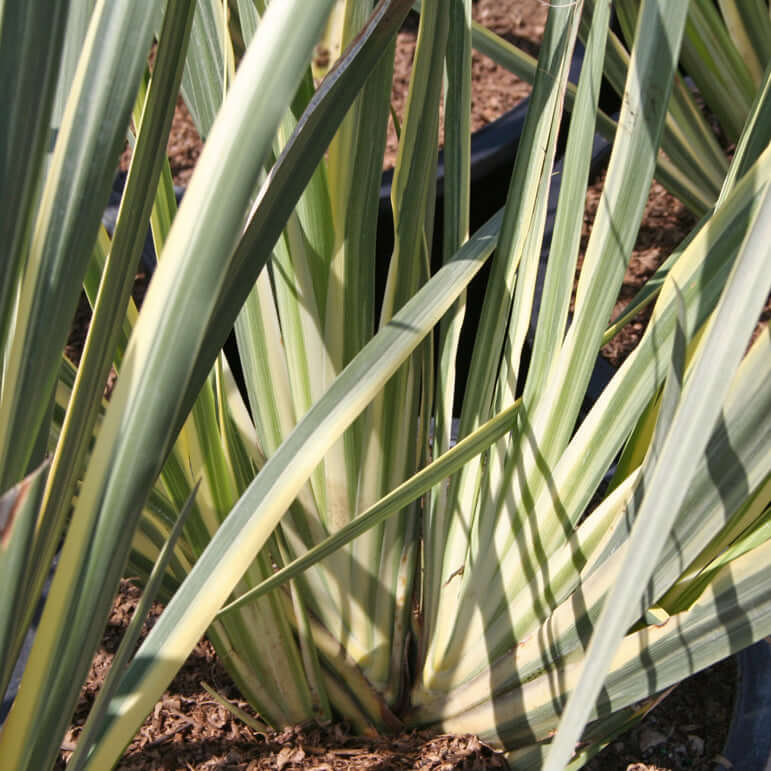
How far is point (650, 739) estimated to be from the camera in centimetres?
68

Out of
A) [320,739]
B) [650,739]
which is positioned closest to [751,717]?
[650,739]

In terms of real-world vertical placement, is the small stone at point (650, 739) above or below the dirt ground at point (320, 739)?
below

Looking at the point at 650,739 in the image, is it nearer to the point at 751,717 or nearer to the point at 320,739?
the point at 751,717

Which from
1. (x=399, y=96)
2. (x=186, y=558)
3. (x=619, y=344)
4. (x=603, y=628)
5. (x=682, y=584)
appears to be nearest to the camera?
(x=603, y=628)

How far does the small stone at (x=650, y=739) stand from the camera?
2.22 feet

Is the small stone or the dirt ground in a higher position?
the dirt ground

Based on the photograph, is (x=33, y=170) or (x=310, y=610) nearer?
(x=33, y=170)

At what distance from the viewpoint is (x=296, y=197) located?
0.37m

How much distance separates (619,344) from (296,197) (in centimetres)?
73

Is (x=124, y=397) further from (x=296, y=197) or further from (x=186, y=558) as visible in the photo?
(x=186, y=558)

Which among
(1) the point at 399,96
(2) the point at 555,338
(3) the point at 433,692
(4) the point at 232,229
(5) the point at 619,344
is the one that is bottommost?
(3) the point at 433,692

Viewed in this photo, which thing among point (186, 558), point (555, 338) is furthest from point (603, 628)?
point (186, 558)

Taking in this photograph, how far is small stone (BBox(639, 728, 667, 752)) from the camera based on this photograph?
0.68 metres

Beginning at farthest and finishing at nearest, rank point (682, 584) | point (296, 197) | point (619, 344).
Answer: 1. point (619, 344)
2. point (682, 584)
3. point (296, 197)
